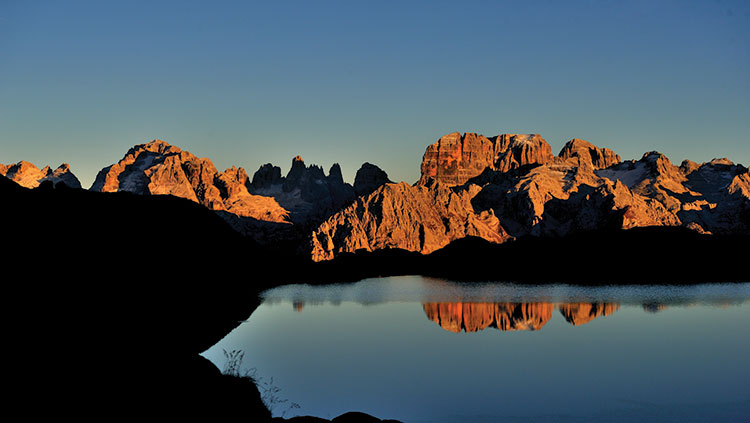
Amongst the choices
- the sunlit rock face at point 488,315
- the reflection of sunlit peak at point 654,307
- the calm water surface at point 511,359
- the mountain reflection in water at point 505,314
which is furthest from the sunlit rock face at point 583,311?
the reflection of sunlit peak at point 654,307

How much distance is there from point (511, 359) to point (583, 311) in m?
41.1

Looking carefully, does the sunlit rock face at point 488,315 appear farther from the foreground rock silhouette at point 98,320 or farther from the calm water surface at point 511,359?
the foreground rock silhouette at point 98,320

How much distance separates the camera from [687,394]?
135ft

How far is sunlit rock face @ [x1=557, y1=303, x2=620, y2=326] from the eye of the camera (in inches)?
3254

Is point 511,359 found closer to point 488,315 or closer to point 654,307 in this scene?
point 488,315

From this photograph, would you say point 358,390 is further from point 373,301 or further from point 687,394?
point 373,301

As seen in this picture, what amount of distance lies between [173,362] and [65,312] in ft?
16.0

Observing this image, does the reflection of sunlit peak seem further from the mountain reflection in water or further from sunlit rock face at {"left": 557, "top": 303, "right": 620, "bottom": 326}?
the mountain reflection in water

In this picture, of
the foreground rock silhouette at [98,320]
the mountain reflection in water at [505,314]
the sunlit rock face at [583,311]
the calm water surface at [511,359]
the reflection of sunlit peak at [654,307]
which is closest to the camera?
the foreground rock silhouette at [98,320]

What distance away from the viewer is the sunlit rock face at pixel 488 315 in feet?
258

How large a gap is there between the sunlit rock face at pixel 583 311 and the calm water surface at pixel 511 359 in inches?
10.0

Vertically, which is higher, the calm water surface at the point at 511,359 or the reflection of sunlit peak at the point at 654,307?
the reflection of sunlit peak at the point at 654,307

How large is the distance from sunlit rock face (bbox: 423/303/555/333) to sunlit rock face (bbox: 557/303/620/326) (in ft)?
8.03

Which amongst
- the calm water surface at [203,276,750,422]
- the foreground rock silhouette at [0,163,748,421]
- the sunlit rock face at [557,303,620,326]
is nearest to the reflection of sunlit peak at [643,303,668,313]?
the calm water surface at [203,276,750,422]
